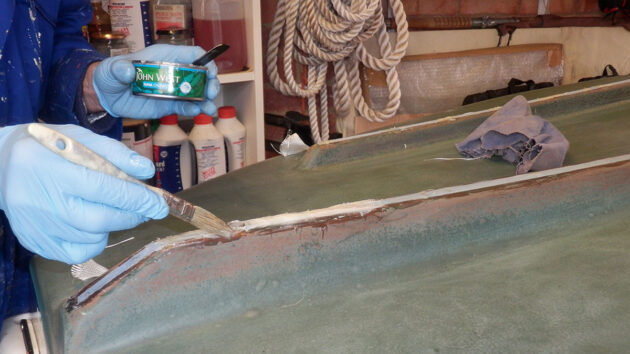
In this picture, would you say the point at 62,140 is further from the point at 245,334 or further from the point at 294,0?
the point at 294,0

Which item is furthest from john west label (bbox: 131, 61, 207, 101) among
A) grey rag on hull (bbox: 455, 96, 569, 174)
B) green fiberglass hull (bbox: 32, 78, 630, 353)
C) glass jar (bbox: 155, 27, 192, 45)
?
glass jar (bbox: 155, 27, 192, 45)

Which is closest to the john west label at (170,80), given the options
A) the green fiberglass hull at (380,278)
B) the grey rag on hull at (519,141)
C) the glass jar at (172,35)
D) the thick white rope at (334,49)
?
the green fiberglass hull at (380,278)

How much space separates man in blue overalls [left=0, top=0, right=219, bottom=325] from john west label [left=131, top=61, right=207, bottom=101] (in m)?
0.06

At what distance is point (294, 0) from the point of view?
1631mm

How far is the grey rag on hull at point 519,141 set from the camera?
0.91m

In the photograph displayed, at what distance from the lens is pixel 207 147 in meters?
1.51

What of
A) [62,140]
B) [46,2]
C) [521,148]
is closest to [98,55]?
[46,2]

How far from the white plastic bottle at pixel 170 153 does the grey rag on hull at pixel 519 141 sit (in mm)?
771

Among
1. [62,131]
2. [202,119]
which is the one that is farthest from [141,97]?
[202,119]

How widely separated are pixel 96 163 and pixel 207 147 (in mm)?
872

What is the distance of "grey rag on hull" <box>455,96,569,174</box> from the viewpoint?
910 mm

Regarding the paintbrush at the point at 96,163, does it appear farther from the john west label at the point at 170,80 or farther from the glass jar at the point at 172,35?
the glass jar at the point at 172,35

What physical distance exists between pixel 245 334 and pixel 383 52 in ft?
Answer: 3.95

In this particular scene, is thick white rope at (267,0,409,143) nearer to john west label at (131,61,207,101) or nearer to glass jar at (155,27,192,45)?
glass jar at (155,27,192,45)
